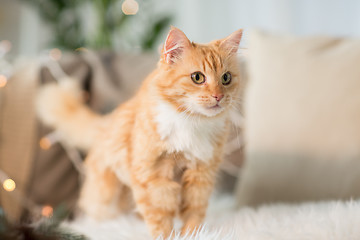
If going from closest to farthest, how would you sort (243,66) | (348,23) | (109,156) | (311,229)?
(311,229) < (109,156) < (243,66) < (348,23)

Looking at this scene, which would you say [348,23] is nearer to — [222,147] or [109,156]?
[222,147]

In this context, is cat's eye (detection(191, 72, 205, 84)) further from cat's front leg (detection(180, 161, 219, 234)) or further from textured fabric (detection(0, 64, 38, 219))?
textured fabric (detection(0, 64, 38, 219))

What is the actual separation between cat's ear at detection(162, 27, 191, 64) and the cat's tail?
55 cm

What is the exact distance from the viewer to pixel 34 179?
121 cm

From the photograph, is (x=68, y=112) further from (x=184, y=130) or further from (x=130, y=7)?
(x=130, y=7)

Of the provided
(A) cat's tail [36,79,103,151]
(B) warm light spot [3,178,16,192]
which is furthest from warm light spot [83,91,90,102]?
(B) warm light spot [3,178,16,192]

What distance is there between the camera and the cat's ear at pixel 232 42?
570mm

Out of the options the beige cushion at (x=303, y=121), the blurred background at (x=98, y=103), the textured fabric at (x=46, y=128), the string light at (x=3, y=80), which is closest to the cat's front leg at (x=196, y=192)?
the blurred background at (x=98, y=103)

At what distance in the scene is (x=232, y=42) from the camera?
1.90 ft

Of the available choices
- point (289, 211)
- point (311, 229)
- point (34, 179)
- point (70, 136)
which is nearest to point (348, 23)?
point (289, 211)

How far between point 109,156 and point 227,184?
26.2 inches

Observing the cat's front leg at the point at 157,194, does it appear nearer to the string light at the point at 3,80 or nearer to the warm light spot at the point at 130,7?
the string light at the point at 3,80

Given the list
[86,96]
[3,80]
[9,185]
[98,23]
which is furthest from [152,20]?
[9,185]

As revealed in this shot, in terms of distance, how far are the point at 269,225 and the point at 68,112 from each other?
2.51 feet
